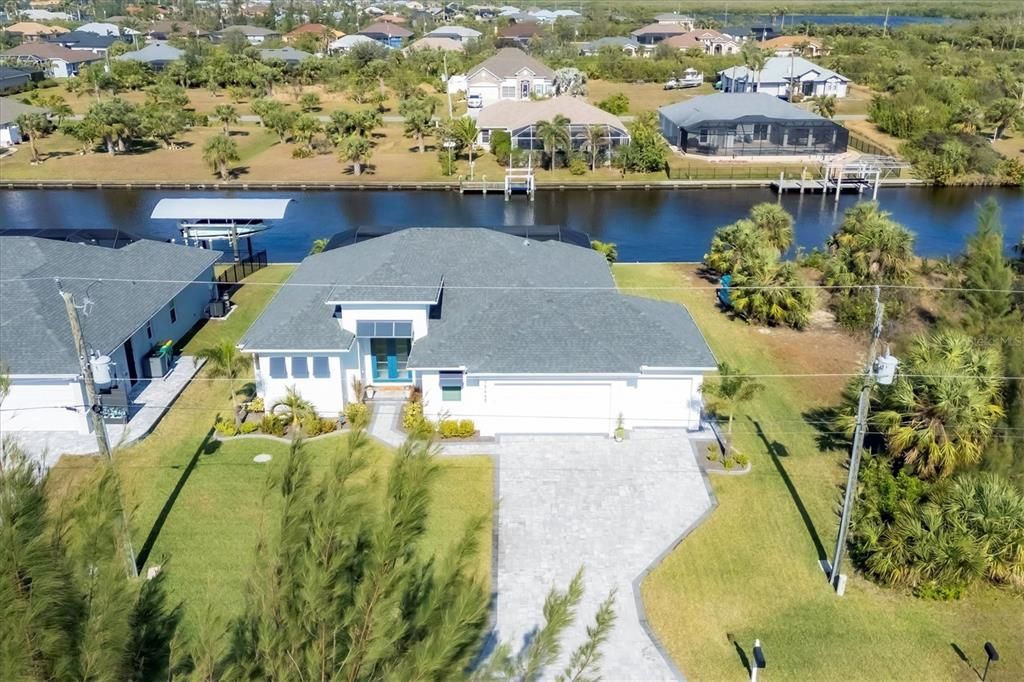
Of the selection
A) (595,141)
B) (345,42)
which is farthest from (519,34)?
(595,141)

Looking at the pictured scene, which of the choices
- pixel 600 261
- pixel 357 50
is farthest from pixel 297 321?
pixel 357 50

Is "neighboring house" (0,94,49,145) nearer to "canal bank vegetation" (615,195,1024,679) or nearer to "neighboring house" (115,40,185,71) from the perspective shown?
"neighboring house" (115,40,185,71)

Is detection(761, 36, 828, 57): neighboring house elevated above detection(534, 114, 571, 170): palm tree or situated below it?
above

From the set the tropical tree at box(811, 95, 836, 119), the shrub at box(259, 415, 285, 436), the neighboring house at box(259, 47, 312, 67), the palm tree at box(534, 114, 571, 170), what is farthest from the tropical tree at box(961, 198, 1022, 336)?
the neighboring house at box(259, 47, 312, 67)

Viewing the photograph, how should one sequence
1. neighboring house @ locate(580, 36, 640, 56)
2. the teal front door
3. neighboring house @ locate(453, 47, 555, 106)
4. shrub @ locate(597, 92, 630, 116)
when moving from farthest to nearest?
neighboring house @ locate(580, 36, 640, 56)
neighboring house @ locate(453, 47, 555, 106)
shrub @ locate(597, 92, 630, 116)
the teal front door

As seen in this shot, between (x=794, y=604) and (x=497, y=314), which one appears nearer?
(x=794, y=604)

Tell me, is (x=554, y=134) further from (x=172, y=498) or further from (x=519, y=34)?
(x=519, y=34)

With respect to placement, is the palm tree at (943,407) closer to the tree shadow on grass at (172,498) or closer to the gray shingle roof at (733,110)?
the tree shadow on grass at (172,498)
